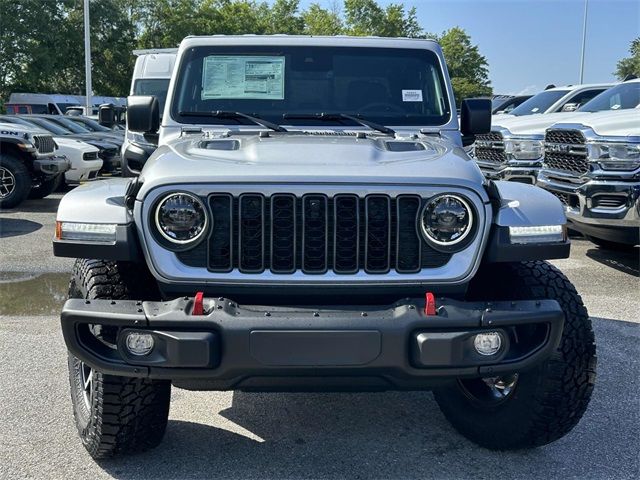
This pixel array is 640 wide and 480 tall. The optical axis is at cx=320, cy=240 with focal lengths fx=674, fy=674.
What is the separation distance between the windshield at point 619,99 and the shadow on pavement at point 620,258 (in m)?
1.87

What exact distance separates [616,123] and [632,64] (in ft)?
158

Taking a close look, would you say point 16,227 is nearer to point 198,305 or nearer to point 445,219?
point 198,305

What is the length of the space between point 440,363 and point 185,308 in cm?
98

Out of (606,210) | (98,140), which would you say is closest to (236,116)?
(606,210)

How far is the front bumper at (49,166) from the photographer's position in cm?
1138

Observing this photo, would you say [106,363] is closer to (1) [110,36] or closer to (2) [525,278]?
(2) [525,278]

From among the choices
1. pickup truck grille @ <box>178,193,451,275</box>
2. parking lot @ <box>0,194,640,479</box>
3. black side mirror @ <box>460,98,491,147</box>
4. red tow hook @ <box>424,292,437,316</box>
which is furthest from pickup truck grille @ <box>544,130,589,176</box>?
red tow hook @ <box>424,292,437,316</box>

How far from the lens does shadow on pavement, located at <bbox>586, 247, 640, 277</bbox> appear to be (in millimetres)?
7298

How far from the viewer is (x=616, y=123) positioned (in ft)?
23.2

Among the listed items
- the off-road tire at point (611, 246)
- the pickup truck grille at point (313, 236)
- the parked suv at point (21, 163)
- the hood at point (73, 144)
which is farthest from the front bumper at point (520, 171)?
the hood at point (73, 144)

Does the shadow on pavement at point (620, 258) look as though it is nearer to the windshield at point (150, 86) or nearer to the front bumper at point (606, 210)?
the front bumper at point (606, 210)

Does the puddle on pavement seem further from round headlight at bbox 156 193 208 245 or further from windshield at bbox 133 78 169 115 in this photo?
windshield at bbox 133 78 169 115

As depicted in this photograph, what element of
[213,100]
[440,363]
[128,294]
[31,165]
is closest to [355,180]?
[440,363]

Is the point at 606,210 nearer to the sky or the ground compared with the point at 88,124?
nearer to the ground
